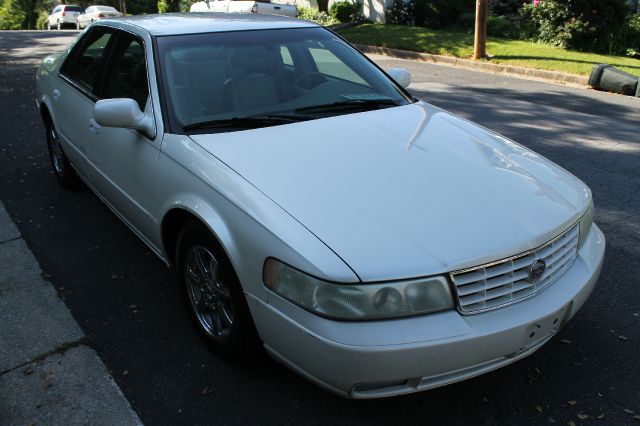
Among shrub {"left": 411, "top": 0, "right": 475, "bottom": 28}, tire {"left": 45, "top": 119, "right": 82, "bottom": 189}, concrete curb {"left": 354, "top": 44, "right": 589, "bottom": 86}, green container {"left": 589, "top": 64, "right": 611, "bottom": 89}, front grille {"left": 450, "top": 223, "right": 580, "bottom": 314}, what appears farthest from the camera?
shrub {"left": 411, "top": 0, "right": 475, "bottom": 28}

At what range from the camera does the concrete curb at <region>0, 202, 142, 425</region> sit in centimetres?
265

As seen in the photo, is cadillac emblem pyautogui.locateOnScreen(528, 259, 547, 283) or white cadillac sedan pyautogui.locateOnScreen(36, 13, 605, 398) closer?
white cadillac sedan pyautogui.locateOnScreen(36, 13, 605, 398)

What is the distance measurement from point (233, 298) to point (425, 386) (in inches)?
36.9

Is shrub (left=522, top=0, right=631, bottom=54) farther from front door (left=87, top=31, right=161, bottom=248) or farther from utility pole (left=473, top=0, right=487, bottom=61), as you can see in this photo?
front door (left=87, top=31, right=161, bottom=248)

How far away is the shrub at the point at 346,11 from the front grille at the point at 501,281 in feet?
64.6

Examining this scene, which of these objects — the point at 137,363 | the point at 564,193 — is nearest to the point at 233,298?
the point at 137,363

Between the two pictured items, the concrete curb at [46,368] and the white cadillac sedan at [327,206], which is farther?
the concrete curb at [46,368]

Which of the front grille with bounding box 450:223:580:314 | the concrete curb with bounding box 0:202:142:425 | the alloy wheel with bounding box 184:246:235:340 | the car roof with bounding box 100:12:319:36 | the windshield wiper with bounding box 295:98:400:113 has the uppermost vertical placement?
the car roof with bounding box 100:12:319:36

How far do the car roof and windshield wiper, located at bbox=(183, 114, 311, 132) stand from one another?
788 mm

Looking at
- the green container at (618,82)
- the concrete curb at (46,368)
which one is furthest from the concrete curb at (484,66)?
the concrete curb at (46,368)

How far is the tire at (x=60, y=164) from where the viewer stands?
5125mm

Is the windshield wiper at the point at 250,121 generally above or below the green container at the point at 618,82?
above

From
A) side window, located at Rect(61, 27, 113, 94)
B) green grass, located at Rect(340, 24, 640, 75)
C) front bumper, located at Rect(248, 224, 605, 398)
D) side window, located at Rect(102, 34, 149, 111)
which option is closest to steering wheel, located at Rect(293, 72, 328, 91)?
side window, located at Rect(102, 34, 149, 111)

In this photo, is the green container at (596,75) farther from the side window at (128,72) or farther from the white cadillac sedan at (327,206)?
the side window at (128,72)
